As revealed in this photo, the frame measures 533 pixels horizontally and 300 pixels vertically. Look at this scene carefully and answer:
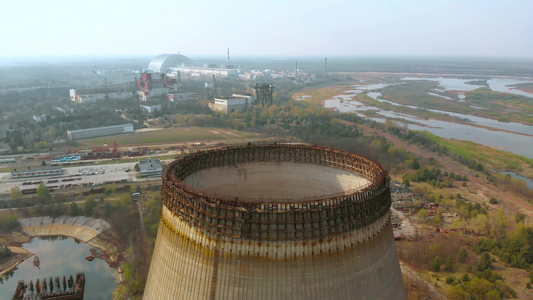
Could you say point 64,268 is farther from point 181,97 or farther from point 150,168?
point 181,97

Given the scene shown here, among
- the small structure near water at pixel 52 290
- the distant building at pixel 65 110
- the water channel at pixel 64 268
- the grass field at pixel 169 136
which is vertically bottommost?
the water channel at pixel 64 268

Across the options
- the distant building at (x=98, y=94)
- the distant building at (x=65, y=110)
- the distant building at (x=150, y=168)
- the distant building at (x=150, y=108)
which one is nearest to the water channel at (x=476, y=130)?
the distant building at (x=150, y=108)

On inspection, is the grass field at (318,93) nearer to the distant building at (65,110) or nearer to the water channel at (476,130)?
the water channel at (476,130)

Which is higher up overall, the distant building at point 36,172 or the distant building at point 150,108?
the distant building at point 150,108

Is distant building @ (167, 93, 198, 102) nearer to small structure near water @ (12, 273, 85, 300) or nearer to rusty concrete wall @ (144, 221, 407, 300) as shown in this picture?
small structure near water @ (12, 273, 85, 300)

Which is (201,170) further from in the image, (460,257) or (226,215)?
(460,257)
